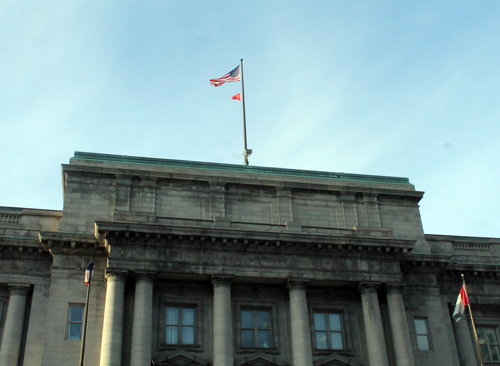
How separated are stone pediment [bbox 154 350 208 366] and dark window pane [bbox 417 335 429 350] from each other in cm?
1312

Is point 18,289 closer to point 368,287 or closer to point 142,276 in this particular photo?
point 142,276

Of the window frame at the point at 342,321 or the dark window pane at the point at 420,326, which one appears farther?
the dark window pane at the point at 420,326

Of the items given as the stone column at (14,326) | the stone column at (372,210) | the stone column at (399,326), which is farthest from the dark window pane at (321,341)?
the stone column at (14,326)

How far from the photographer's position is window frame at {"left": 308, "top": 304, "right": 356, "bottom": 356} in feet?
118

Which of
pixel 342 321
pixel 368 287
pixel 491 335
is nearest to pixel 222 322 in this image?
pixel 342 321

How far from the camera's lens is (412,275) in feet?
131

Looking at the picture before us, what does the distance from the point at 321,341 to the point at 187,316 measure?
25.6 ft

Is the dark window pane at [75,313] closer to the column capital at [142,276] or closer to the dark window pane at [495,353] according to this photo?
the column capital at [142,276]

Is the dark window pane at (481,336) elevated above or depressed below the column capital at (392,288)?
below

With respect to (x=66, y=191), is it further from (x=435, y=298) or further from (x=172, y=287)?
(x=435, y=298)

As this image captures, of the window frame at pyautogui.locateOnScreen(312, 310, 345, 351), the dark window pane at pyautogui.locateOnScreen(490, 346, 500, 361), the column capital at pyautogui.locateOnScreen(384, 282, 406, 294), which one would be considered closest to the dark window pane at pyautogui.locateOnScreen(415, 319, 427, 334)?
the column capital at pyautogui.locateOnScreen(384, 282, 406, 294)

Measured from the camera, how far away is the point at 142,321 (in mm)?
32781

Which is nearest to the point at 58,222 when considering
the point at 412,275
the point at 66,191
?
the point at 66,191

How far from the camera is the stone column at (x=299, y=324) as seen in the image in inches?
1336
